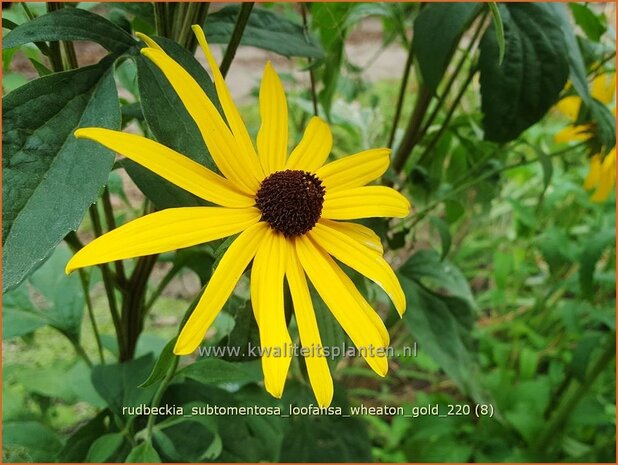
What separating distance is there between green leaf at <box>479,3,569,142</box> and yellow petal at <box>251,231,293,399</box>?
0.25 meters

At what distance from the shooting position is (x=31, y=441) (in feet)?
1.72

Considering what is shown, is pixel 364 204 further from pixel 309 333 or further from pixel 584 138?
pixel 584 138

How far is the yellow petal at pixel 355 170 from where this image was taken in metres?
0.39

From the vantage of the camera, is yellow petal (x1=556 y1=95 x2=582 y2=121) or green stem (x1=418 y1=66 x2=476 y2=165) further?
yellow petal (x1=556 y1=95 x2=582 y2=121)

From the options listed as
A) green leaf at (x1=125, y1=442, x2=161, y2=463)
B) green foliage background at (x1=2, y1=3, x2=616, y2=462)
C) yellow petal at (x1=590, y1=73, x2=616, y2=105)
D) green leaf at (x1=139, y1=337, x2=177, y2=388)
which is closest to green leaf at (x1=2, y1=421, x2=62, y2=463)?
green foliage background at (x1=2, y1=3, x2=616, y2=462)

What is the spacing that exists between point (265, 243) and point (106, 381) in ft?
0.74

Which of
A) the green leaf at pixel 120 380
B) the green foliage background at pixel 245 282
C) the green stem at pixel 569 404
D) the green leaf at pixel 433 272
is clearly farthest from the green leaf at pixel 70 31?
the green stem at pixel 569 404

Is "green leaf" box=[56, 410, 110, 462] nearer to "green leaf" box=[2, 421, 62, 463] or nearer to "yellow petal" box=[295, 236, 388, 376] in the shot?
"green leaf" box=[2, 421, 62, 463]

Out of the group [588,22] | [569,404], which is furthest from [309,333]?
[569,404]

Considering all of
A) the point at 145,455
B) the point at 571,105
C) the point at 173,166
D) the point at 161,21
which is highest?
the point at 571,105

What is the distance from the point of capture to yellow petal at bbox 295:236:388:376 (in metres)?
0.33

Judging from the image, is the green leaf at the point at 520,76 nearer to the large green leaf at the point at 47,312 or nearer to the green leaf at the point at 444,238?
the green leaf at the point at 444,238

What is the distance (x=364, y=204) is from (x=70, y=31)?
0.18 m

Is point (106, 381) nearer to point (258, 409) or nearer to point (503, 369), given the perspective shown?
point (258, 409)
